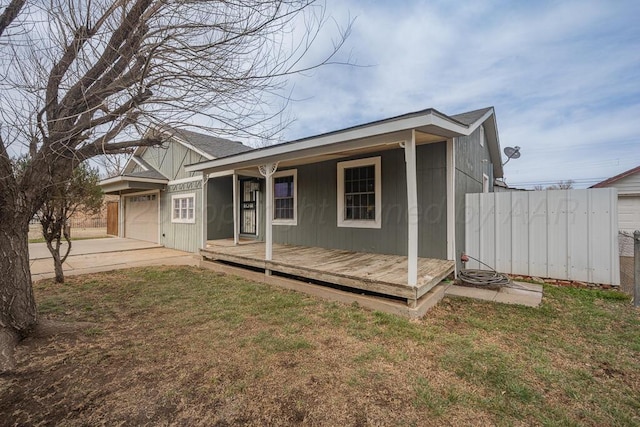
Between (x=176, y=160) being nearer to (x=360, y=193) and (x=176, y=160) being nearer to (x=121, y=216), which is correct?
(x=121, y=216)

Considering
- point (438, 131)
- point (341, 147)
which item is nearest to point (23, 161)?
Answer: point (341, 147)

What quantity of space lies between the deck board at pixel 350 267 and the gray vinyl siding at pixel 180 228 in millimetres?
3361

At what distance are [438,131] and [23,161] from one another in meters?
5.24

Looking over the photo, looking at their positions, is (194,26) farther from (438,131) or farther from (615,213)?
(615,213)

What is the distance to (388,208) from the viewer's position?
237 inches

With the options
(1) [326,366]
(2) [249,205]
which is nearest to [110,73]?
(1) [326,366]

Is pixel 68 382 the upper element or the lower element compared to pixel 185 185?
lower

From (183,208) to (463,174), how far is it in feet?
31.7

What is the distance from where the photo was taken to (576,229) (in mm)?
5160

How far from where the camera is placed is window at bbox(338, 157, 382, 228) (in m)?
6.16

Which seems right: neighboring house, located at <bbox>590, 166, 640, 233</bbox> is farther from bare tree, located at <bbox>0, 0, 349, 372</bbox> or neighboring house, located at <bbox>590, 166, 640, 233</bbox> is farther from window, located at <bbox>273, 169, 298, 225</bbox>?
bare tree, located at <bbox>0, 0, 349, 372</bbox>

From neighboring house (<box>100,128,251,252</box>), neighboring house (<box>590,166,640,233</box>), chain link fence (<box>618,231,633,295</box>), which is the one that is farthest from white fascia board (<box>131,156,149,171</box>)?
neighboring house (<box>590,166,640,233</box>)

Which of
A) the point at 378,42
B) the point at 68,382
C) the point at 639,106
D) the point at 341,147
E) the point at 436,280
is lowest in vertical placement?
the point at 68,382

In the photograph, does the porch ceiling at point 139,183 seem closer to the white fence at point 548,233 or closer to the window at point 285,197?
the window at point 285,197
